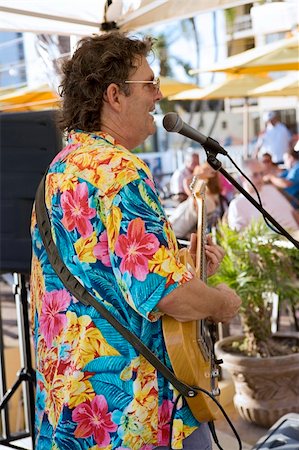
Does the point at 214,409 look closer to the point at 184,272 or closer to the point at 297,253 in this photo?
the point at 184,272

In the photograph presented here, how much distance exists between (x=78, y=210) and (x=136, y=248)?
18cm

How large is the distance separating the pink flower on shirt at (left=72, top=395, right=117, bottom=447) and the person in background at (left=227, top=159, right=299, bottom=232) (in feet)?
12.6

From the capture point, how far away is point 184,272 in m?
1.71

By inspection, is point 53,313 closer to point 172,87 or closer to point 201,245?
point 201,245

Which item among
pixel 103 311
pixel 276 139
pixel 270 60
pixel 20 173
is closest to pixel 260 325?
pixel 20 173

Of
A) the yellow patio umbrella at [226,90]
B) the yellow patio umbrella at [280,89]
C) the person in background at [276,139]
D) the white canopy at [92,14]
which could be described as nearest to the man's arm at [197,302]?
the white canopy at [92,14]

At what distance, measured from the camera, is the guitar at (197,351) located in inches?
69.4

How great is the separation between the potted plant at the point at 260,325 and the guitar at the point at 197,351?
186 cm

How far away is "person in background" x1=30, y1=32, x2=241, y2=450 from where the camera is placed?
170 cm

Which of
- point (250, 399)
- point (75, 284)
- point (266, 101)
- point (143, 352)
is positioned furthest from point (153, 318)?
point (266, 101)

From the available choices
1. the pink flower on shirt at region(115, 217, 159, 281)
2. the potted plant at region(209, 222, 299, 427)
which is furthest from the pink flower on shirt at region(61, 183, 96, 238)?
the potted plant at region(209, 222, 299, 427)

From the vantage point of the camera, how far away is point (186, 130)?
1.90 m

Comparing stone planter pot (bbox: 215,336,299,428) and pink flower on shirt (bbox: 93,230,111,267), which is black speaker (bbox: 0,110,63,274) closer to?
pink flower on shirt (bbox: 93,230,111,267)

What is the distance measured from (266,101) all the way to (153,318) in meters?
19.6
